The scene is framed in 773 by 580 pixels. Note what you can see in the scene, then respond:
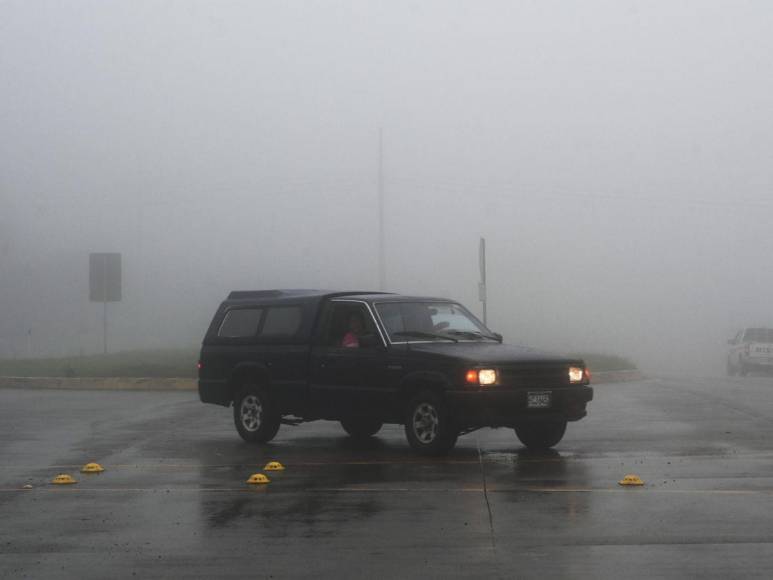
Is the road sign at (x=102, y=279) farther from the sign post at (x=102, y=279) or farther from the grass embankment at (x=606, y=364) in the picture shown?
the grass embankment at (x=606, y=364)

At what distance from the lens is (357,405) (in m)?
14.1

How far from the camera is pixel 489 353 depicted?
1339cm

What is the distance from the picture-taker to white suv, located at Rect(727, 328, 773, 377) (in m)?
38.6

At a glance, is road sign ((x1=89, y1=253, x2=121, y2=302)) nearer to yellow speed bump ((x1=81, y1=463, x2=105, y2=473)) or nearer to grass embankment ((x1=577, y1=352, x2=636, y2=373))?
grass embankment ((x1=577, y1=352, x2=636, y2=373))

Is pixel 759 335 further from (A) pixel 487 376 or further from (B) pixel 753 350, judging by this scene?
(A) pixel 487 376

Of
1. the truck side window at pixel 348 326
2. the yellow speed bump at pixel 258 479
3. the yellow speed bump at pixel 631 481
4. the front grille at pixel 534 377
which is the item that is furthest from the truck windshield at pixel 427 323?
the yellow speed bump at pixel 631 481

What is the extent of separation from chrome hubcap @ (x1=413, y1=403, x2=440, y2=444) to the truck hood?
1.92 feet

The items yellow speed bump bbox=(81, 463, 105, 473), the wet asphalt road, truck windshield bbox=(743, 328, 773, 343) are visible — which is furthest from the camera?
truck windshield bbox=(743, 328, 773, 343)

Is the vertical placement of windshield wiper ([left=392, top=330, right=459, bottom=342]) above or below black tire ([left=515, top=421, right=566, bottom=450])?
above

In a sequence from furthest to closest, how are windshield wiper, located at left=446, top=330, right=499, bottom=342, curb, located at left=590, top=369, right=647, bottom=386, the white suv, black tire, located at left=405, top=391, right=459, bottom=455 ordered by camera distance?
the white suv < curb, located at left=590, top=369, right=647, bottom=386 < windshield wiper, located at left=446, top=330, right=499, bottom=342 < black tire, located at left=405, top=391, right=459, bottom=455

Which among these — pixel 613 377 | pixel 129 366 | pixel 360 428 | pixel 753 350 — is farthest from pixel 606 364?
pixel 360 428

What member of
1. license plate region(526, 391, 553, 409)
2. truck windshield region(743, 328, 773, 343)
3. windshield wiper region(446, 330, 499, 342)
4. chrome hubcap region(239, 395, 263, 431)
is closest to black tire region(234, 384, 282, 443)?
chrome hubcap region(239, 395, 263, 431)

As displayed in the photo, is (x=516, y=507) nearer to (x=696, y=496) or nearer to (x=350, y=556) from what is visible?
(x=696, y=496)

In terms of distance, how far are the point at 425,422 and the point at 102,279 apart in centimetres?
2408
